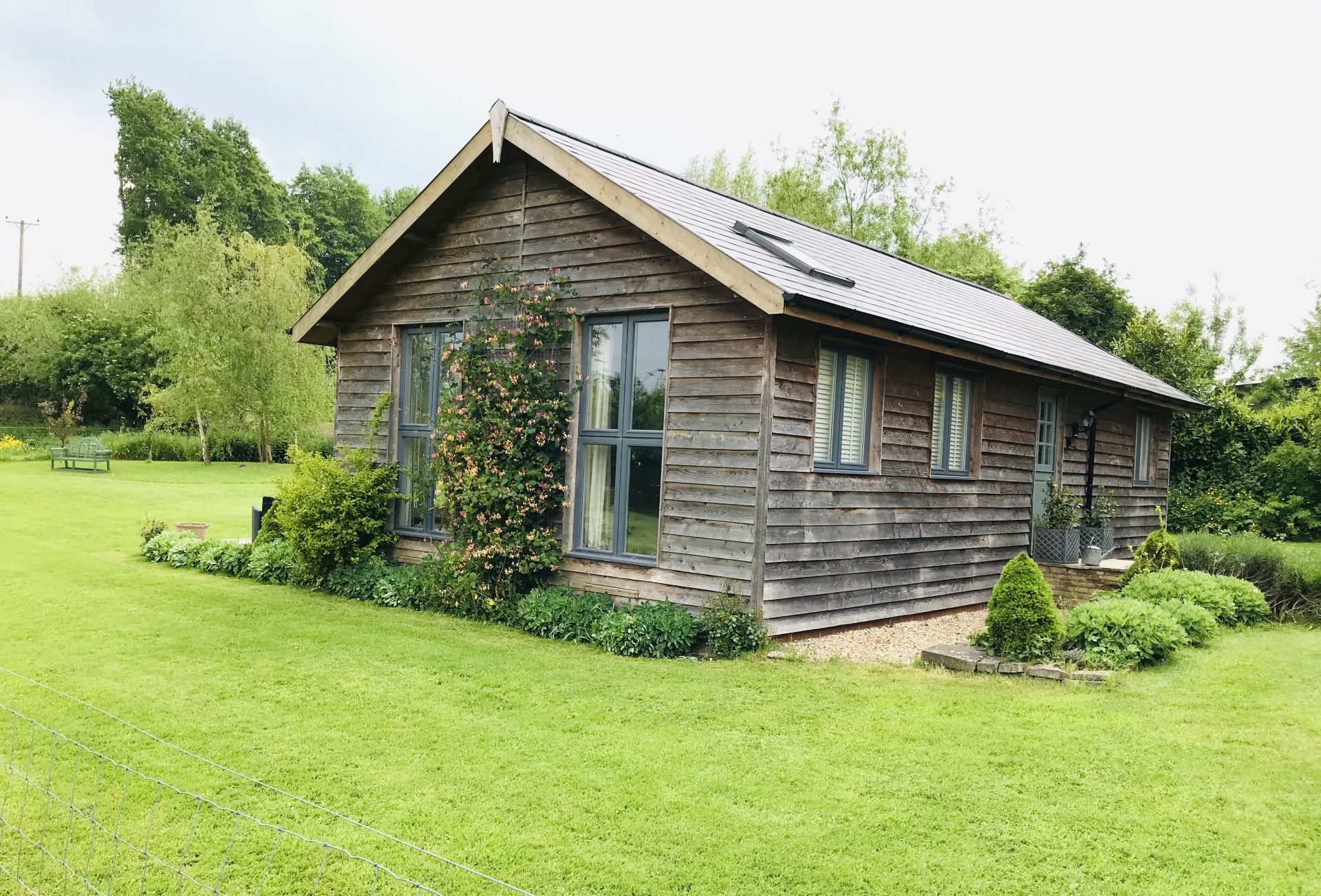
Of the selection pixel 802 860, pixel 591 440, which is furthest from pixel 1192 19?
pixel 802 860

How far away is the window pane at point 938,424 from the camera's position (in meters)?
10.9

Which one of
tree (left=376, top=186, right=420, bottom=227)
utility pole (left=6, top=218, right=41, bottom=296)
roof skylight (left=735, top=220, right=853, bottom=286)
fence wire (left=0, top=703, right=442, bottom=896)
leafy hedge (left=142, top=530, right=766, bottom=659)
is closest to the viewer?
fence wire (left=0, top=703, right=442, bottom=896)

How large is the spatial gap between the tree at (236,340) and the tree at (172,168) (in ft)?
61.6

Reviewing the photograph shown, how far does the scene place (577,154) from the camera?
9719 mm

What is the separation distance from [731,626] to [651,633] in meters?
0.74

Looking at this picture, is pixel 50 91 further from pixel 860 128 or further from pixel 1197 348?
pixel 860 128

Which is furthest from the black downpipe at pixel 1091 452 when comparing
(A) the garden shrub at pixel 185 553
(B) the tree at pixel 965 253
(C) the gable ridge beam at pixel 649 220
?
(B) the tree at pixel 965 253

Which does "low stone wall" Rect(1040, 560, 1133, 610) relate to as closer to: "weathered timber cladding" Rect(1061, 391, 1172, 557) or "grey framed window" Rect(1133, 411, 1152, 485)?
"weathered timber cladding" Rect(1061, 391, 1172, 557)

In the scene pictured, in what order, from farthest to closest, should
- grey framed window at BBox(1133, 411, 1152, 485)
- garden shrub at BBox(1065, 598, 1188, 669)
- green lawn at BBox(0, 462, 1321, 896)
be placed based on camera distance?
grey framed window at BBox(1133, 411, 1152, 485), garden shrub at BBox(1065, 598, 1188, 669), green lawn at BBox(0, 462, 1321, 896)

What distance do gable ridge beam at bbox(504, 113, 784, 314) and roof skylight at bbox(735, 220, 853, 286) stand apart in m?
1.18

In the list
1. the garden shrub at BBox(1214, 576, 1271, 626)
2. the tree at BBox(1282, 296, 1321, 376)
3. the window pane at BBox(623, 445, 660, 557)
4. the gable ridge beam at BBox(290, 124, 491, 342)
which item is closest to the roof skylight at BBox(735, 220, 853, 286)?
the window pane at BBox(623, 445, 660, 557)

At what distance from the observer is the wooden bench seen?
2936cm

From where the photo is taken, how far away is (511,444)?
9727mm

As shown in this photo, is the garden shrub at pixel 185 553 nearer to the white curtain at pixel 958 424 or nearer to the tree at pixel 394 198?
the white curtain at pixel 958 424
